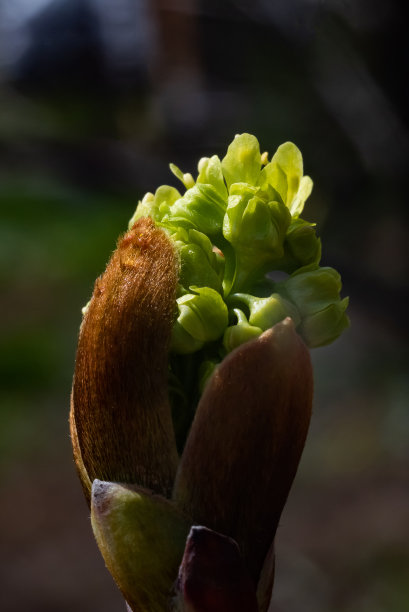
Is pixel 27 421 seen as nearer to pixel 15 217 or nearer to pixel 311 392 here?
pixel 15 217

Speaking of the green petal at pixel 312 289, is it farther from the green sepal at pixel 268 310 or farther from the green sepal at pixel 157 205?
the green sepal at pixel 157 205

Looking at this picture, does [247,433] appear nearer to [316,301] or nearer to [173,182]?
[316,301]

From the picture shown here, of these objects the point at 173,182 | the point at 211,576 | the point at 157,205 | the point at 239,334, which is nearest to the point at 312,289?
the point at 239,334

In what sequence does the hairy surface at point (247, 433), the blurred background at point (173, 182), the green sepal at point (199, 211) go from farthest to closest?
the blurred background at point (173, 182) → the green sepal at point (199, 211) → the hairy surface at point (247, 433)

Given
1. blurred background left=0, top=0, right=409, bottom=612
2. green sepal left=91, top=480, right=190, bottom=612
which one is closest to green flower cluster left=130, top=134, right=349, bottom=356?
green sepal left=91, top=480, right=190, bottom=612

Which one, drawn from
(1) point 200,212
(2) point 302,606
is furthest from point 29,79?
(1) point 200,212

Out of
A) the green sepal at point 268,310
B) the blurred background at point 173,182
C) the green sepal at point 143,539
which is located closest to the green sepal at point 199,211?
the green sepal at point 268,310
